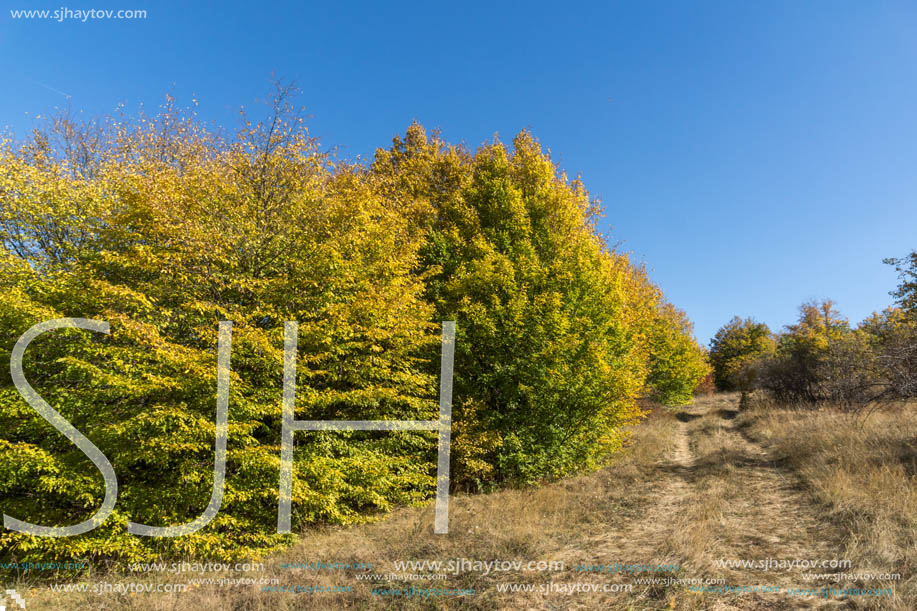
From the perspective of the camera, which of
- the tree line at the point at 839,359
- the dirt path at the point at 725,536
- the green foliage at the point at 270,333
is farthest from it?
the tree line at the point at 839,359

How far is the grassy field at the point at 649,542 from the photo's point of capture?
19.5 feet

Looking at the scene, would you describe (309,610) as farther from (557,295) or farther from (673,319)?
(673,319)

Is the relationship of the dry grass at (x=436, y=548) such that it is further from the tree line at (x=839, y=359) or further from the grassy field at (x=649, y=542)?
the tree line at (x=839, y=359)

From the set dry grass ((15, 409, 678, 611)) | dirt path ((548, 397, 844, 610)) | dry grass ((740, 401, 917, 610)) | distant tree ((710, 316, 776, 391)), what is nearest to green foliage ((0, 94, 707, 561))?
dry grass ((15, 409, 678, 611))

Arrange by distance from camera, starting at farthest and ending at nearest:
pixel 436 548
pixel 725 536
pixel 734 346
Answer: pixel 734 346 < pixel 436 548 < pixel 725 536

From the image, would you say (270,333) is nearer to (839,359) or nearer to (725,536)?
(725,536)

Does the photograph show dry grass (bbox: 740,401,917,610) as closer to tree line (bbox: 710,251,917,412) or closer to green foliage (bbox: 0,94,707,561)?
tree line (bbox: 710,251,917,412)

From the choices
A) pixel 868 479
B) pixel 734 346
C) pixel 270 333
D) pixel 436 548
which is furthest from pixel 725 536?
pixel 734 346

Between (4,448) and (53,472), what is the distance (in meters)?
0.87

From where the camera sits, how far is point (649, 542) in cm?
789

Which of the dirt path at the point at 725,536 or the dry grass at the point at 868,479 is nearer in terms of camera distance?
the dirt path at the point at 725,536

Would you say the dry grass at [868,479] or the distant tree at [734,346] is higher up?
the distant tree at [734,346]

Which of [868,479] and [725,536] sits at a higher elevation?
[868,479]

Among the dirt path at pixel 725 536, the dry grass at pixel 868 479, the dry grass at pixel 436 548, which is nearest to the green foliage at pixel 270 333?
the dry grass at pixel 436 548
